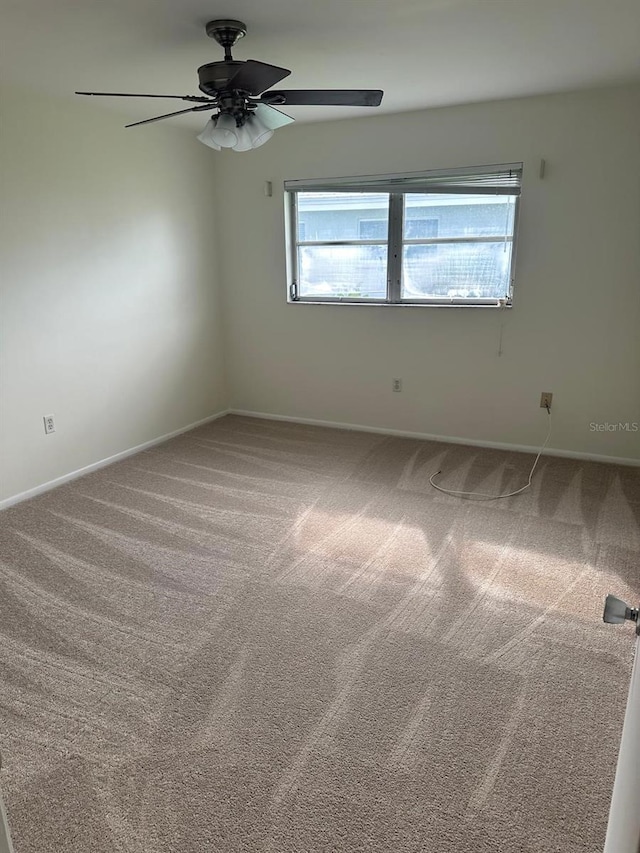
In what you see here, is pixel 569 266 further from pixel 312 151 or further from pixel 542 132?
pixel 312 151

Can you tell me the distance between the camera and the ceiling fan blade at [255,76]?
1999 millimetres

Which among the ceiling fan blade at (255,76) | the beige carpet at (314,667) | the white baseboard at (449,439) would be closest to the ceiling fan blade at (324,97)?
the ceiling fan blade at (255,76)

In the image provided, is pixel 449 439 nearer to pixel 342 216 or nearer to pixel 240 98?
pixel 342 216

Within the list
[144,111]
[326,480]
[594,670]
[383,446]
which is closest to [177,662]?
[594,670]

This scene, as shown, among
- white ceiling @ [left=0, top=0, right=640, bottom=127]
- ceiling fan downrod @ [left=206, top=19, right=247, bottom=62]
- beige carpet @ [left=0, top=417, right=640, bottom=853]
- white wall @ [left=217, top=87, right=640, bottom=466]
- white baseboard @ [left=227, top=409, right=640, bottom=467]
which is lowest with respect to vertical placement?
beige carpet @ [left=0, top=417, right=640, bottom=853]

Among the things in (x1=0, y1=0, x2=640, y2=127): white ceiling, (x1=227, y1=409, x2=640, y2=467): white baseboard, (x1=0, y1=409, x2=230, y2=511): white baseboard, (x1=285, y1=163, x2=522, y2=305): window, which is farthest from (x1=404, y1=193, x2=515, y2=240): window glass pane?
(x1=0, y1=409, x2=230, y2=511): white baseboard

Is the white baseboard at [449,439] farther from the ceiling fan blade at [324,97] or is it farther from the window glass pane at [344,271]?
the ceiling fan blade at [324,97]

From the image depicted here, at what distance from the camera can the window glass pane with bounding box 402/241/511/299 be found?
3865 mm

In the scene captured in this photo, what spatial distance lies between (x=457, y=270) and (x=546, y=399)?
111 centimetres

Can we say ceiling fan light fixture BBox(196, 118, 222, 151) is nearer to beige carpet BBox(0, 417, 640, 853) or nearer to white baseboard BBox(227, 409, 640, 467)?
beige carpet BBox(0, 417, 640, 853)

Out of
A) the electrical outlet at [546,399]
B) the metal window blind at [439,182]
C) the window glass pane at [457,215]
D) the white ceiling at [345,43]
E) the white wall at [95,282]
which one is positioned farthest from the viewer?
the electrical outlet at [546,399]

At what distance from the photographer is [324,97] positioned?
7.57 feet

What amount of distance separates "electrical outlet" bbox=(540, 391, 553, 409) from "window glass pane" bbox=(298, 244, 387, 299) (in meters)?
1.39

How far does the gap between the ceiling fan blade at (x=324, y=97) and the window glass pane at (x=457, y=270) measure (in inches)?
70.7
